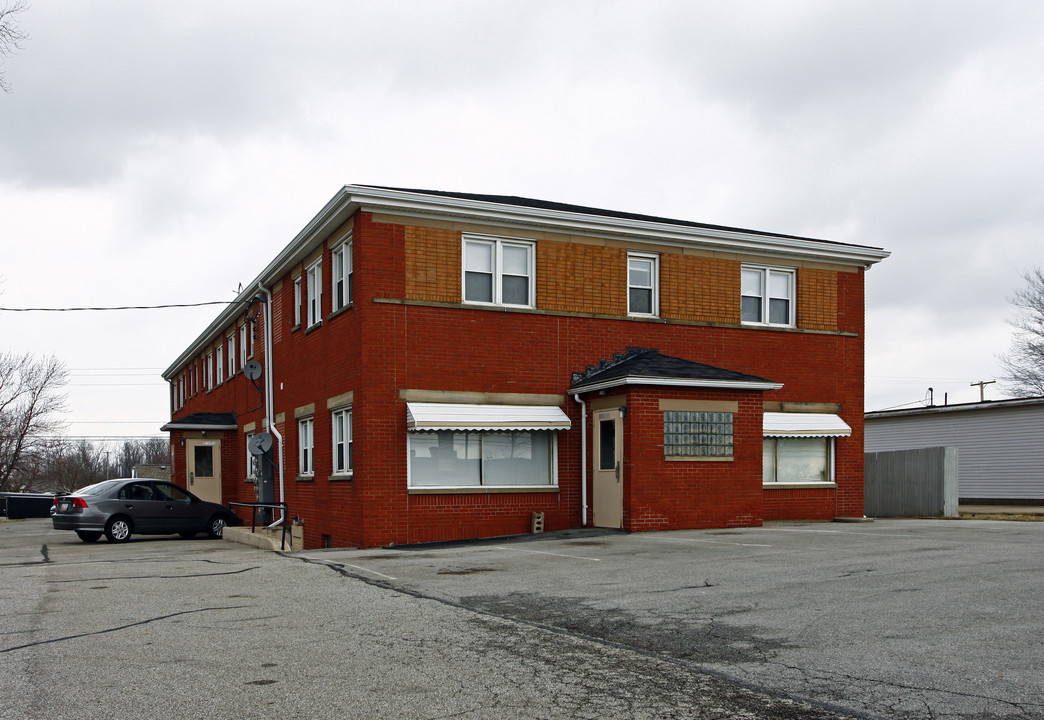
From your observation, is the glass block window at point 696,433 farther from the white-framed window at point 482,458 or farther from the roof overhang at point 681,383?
the white-framed window at point 482,458

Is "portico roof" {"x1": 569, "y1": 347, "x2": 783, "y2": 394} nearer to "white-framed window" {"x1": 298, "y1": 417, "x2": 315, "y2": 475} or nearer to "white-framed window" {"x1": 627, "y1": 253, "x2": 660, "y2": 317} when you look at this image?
"white-framed window" {"x1": 627, "y1": 253, "x2": 660, "y2": 317}

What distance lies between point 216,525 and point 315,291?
6.56 metres

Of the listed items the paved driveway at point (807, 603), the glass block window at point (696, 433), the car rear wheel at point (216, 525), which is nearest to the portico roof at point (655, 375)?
the glass block window at point (696, 433)

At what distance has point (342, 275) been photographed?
2075 cm

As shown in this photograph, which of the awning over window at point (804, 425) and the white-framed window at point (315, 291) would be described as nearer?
the awning over window at point (804, 425)

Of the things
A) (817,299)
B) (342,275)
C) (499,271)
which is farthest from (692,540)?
(817,299)

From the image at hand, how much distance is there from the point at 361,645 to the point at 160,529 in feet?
56.7

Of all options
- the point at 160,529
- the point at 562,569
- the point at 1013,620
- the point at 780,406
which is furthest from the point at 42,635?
the point at 780,406

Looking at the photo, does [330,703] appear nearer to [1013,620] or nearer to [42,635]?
[42,635]

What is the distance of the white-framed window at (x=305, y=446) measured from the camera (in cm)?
2333

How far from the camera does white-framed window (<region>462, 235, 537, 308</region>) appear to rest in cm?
2012

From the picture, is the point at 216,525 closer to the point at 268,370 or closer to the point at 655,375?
the point at 268,370

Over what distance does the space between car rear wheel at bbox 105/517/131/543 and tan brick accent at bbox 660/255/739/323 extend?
43.1 feet

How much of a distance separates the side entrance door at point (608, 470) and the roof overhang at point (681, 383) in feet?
1.88
